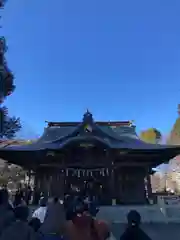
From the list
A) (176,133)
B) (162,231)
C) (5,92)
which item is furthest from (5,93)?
(176,133)

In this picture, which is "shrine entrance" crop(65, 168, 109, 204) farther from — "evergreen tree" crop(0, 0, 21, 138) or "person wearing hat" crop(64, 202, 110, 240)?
"person wearing hat" crop(64, 202, 110, 240)

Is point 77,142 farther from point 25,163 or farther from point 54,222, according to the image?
point 54,222

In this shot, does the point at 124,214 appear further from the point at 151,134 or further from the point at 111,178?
the point at 151,134

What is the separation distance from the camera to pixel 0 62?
17141 mm

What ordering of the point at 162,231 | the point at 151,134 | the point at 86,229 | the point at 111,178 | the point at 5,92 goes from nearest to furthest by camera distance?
the point at 86,229 < the point at 162,231 < the point at 111,178 < the point at 5,92 < the point at 151,134

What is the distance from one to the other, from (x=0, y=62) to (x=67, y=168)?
315 inches

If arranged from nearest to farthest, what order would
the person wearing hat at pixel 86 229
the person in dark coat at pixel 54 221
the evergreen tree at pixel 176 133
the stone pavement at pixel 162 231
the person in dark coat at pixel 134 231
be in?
the person wearing hat at pixel 86 229
the person in dark coat at pixel 134 231
the person in dark coat at pixel 54 221
the stone pavement at pixel 162 231
the evergreen tree at pixel 176 133

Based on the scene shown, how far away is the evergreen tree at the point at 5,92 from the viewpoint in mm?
15062

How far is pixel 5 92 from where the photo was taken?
18172mm

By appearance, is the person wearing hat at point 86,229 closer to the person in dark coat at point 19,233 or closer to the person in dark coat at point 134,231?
the person in dark coat at point 134,231

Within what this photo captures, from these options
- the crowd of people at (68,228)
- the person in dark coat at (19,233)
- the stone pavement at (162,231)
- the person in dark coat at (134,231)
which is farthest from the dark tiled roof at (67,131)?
the person in dark coat at (19,233)

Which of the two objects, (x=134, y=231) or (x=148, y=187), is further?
(x=148, y=187)

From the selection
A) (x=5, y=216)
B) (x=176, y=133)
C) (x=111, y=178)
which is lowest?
(x=5, y=216)

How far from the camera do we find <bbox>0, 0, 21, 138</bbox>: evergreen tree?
49.4 feet
